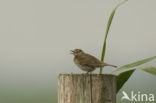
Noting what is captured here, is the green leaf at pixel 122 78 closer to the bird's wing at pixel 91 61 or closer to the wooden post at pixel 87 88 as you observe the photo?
the bird's wing at pixel 91 61

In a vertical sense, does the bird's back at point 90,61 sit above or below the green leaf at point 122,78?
above

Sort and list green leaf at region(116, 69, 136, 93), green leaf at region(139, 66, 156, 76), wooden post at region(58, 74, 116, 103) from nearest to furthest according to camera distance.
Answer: wooden post at region(58, 74, 116, 103) < green leaf at region(139, 66, 156, 76) < green leaf at region(116, 69, 136, 93)

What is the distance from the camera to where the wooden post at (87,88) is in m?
4.65

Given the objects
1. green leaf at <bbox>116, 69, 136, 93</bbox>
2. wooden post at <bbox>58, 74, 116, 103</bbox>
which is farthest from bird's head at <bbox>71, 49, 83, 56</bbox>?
wooden post at <bbox>58, 74, 116, 103</bbox>

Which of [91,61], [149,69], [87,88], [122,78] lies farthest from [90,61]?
[87,88]

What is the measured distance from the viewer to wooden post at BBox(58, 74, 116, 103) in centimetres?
465

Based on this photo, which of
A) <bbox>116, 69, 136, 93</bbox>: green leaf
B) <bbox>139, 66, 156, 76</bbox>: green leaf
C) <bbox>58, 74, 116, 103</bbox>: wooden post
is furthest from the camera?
<bbox>116, 69, 136, 93</bbox>: green leaf

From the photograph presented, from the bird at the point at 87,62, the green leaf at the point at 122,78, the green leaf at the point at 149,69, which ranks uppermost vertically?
the bird at the point at 87,62

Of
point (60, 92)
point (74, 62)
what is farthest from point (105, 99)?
point (74, 62)

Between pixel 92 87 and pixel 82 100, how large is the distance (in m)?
0.16

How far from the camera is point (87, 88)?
183 inches

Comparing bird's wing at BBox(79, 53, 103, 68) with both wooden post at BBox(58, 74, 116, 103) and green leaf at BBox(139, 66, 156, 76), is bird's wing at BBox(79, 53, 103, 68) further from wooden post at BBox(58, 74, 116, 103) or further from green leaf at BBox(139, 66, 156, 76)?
wooden post at BBox(58, 74, 116, 103)

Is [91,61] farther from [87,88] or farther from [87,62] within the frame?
[87,88]

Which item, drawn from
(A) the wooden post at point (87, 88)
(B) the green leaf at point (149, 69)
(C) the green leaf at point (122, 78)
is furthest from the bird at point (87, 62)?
(A) the wooden post at point (87, 88)
